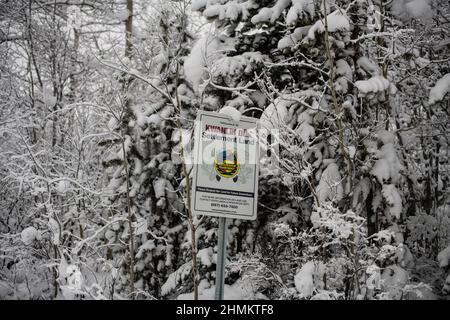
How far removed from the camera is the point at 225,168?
2.81 m

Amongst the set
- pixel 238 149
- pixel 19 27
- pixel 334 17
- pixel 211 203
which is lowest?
pixel 211 203

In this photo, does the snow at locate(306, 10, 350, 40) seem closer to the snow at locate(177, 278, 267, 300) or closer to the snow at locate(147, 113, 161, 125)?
the snow at locate(147, 113, 161, 125)

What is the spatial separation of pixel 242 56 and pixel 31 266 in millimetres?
5165

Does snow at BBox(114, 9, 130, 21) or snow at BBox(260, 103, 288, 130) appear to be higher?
snow at BBox(114, 9, 130, 21)

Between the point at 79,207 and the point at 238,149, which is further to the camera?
the point at 79,207

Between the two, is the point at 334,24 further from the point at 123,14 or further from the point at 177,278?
the point at 123,14

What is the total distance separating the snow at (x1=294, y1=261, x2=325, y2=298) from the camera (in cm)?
349

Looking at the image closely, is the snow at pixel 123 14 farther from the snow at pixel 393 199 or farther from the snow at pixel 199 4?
the snow at pixel 393 199

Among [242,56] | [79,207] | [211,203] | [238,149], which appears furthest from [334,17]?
[79,207]

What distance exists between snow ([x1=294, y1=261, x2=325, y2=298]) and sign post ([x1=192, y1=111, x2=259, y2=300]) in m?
1.15

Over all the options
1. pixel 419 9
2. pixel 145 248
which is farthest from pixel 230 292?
pixel 419 9

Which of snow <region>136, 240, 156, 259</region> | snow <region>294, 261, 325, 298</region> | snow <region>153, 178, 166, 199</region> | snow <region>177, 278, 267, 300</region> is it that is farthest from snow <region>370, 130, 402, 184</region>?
snow <region>136, 240, 156, 259</region>
